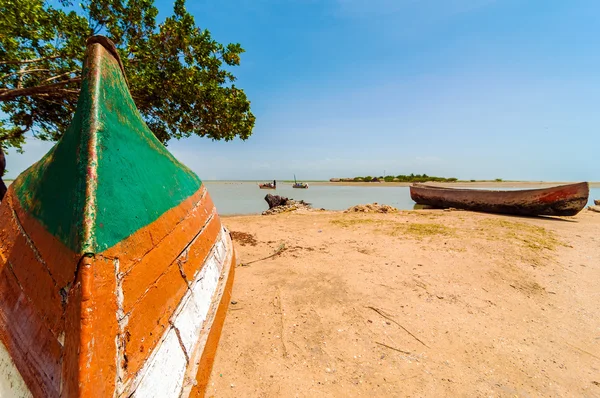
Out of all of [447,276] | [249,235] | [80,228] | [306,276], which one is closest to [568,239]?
[447,276]

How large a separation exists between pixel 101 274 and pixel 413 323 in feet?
9.33

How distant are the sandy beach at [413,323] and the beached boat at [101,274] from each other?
660mm

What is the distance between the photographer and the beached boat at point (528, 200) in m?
9.12

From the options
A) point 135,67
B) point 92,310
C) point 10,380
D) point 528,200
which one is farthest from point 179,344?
point 528,200

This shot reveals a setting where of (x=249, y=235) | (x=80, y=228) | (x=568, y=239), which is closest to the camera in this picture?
(x=80, y=228)

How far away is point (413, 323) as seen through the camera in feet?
8.70

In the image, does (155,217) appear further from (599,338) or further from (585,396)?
(599,338)

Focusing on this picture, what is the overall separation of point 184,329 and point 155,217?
2.76 feet

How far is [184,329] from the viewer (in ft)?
5.74

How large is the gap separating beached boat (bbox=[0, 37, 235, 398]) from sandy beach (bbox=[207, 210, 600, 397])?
0.66 metres

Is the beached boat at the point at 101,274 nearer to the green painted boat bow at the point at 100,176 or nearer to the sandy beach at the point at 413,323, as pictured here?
the green painted boat bow at the point at 100,176

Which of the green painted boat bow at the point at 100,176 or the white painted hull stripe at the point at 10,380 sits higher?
the green painted boat bow at the point at 100,176

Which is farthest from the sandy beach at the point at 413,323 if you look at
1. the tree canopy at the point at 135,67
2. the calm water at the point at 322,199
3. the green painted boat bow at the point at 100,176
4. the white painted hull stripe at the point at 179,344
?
the calm water at the point at 322,199

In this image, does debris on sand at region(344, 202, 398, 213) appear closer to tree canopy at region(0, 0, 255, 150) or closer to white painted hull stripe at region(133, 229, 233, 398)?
tree canopy at region(0, 0, 255, 150)
